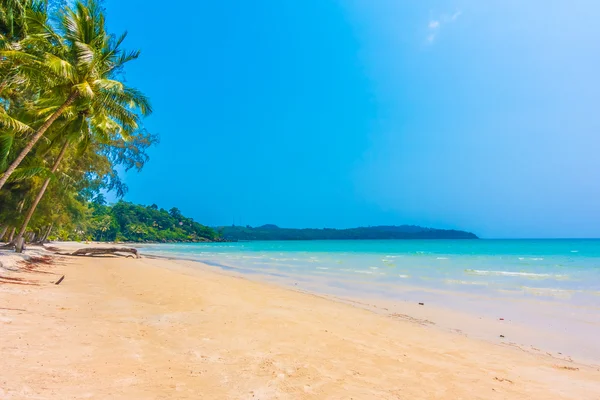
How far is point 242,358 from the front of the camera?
14.6 ft

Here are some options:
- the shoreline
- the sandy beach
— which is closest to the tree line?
the sandy beach

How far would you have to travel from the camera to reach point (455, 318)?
8.66 metres

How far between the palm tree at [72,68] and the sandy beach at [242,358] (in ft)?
23.5

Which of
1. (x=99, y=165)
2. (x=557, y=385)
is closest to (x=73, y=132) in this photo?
(x=99, y=165)

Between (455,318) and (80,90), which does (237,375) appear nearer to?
(455,318)

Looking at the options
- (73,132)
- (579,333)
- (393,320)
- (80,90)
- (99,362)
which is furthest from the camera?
(73,132)

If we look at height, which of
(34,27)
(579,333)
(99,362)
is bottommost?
(579,333)

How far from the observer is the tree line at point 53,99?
11.1 meters

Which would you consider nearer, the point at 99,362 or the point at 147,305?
the point at 99,362

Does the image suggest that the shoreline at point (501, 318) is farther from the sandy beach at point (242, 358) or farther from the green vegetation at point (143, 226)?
the green vegetation at point (143, 226)

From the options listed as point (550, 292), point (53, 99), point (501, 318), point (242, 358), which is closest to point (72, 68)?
point (53, 99)

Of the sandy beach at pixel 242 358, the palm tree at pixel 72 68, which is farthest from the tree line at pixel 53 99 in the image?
the sandy beach at pixel 242 358

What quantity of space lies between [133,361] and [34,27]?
1440 centimetres

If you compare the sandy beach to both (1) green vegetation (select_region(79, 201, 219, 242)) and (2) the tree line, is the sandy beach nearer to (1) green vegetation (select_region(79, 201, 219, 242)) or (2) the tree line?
(2) the tree line
